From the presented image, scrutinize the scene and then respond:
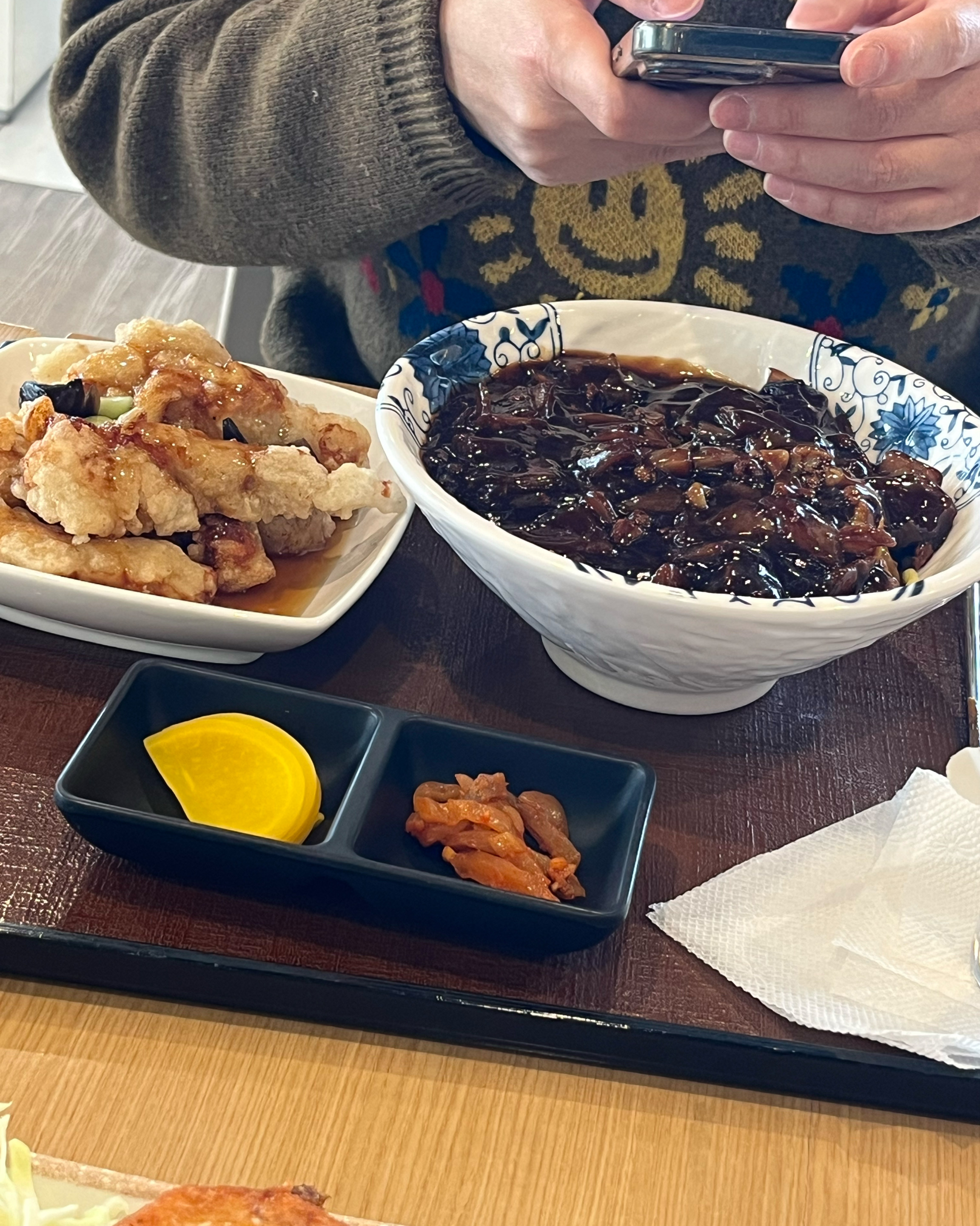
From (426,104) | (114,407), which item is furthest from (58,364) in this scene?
(426,104)

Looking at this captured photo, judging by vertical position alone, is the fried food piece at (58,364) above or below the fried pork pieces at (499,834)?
above

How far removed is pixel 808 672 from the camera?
132 centimetres

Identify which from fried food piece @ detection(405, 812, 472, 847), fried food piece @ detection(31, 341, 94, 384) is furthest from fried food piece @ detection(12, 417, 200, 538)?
fried food piece @ detection(405, 812, 472, 847)

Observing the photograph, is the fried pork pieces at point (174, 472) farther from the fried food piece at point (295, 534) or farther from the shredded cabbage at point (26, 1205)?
the shredded cabbage at point (26, 1205)

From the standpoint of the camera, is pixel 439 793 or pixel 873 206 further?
pixel 873 206

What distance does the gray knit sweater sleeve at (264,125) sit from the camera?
151cm

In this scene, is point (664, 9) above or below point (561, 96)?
above

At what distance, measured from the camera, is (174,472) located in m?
1.25

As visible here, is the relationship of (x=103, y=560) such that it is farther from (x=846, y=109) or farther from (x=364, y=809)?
(x=846, y=109)

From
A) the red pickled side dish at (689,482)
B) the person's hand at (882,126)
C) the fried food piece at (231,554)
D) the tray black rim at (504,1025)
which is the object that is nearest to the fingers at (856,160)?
the person's hand at (882,126)

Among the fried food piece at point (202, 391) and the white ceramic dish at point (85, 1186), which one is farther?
the fried food piece at point (202, 391)

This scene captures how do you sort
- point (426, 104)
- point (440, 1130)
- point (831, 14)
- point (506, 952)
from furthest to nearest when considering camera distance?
point (426, 104) → point (831, 14) → point (506, 952) → point (440, 1130)

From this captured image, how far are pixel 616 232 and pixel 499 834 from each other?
1.16 metres

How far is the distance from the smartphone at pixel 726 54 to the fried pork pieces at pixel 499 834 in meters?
0.71
